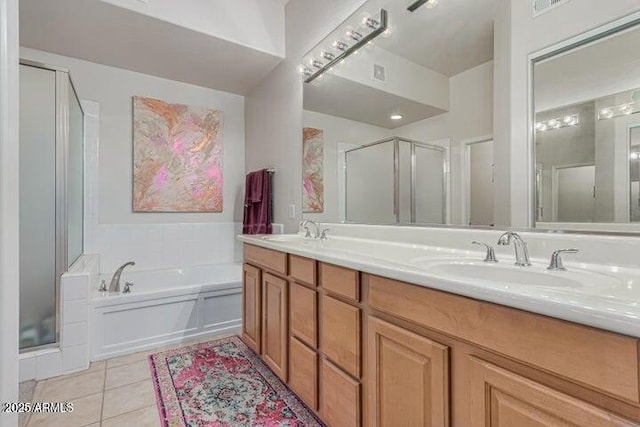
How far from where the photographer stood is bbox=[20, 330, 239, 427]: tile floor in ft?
5.09

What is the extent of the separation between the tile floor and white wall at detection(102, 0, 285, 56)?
2.38 meters

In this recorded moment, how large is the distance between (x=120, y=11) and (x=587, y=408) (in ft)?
9.69

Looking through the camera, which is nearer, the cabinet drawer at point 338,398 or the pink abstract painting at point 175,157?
the cabinet drawer at point 338,398

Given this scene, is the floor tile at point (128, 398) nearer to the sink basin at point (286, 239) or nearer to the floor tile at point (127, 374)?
the floor tile at point (127, 374)

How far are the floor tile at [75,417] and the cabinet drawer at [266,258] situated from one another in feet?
3.58

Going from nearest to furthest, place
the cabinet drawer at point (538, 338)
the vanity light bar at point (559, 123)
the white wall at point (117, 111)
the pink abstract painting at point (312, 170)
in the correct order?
the cabinet drawer at point (538, 338) → the vanity light bar at point (559, 123) → the pink abstract painting at point (312, 170) → the white wall at point (117, 111)

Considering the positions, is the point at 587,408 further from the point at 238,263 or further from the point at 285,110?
the point at 238,263

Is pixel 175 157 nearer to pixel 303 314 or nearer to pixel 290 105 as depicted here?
pixel 290 105

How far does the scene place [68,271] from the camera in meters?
2.10

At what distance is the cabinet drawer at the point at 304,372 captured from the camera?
1438mm

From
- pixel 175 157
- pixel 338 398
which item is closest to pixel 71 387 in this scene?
pixel 338 398

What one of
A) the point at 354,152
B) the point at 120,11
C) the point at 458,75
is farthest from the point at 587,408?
the point at 120,11

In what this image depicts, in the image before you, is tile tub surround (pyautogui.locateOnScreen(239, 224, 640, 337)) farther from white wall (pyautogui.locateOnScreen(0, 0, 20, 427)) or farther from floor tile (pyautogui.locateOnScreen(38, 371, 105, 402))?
floor tile (pyautogui.locateOnScreen(38, 371, 105, 402))

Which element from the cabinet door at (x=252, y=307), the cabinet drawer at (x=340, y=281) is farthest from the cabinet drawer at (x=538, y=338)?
the cabinet door at (x=252, y=307)
